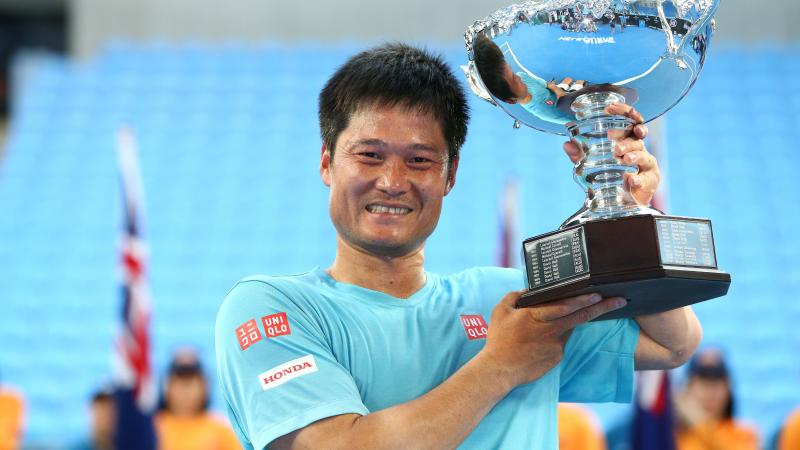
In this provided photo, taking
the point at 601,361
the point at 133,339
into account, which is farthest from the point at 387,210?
the point at 133,339

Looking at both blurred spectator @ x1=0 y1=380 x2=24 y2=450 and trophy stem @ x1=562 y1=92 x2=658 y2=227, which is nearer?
trophy stem @ x1=562 y1=92 x2=658 y2=227

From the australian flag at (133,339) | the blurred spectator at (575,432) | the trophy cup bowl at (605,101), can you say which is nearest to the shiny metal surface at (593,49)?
the trophy cup bowl at (605,101)

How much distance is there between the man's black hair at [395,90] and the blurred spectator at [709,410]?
9.01 ft

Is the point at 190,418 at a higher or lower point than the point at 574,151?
lower

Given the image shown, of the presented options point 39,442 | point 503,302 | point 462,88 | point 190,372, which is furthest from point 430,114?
point 39,442

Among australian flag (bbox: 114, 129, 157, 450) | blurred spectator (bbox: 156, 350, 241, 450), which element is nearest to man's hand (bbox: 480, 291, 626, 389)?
australian flag (bbox: 114, 129, 157, 450)

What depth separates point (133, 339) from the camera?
12.7 feet

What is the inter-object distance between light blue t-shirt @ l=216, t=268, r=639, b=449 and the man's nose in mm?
163

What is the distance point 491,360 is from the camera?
1.38 metres

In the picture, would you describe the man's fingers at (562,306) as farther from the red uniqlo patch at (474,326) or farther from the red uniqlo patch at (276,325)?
the red uniqlo patch at (276,325)

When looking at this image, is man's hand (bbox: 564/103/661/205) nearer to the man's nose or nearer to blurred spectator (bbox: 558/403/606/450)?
the man's nose

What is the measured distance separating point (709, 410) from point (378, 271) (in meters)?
2.83

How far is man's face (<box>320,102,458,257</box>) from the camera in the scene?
1.48 meters

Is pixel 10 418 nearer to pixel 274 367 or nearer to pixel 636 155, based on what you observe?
pixel 274 367
